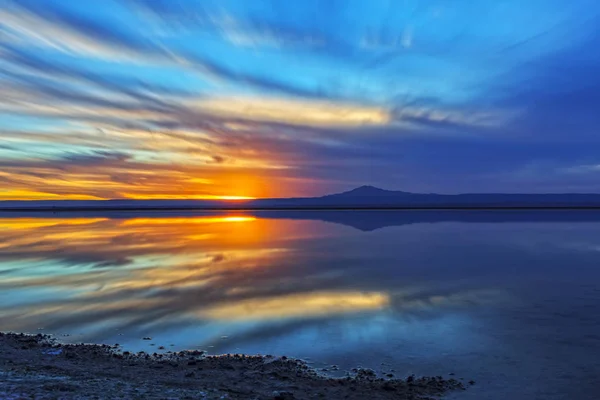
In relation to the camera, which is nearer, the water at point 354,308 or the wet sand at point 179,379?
the wet sand at point 179,379

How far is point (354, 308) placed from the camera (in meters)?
11.5

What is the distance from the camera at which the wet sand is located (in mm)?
6422

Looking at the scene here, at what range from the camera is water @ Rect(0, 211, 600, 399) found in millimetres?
8070

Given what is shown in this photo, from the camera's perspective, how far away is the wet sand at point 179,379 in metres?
6.42

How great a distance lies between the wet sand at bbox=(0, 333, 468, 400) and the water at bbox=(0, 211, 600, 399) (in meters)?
0.52

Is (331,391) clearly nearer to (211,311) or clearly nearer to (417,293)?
(211,311)

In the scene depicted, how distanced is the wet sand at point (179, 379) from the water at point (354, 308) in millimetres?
518

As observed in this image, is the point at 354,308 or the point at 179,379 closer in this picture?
the point at 179,379

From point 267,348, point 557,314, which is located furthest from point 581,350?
point 267,348

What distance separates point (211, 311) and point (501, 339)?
6.83m

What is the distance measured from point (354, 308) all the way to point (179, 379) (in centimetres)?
552

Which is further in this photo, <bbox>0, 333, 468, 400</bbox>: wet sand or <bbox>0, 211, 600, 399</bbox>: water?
<bbox>0, 211, 600, 399</bbox>: water

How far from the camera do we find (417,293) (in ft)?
43.2

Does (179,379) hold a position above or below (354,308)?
below
